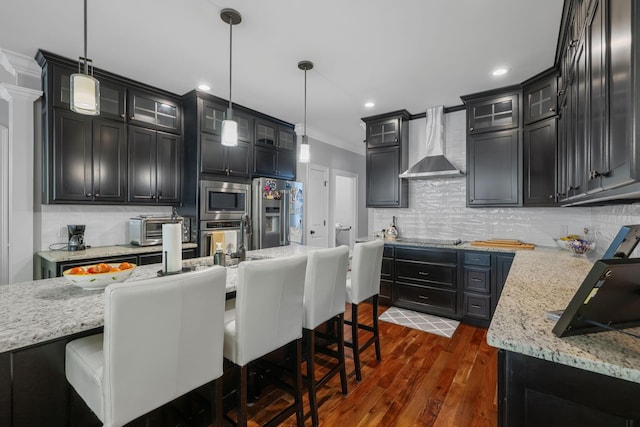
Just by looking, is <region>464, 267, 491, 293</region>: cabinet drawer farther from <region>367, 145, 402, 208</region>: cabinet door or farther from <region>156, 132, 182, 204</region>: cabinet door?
<region>156, 132, 182, 204</region>: cabinet door

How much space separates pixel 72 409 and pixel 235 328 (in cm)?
70

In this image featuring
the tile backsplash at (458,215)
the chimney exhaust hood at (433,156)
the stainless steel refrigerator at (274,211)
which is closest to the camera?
the tile backsplash at (458,215)

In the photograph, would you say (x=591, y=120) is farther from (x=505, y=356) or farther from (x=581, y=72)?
(x=505, y=356)

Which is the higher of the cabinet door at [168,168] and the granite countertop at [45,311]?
the cabinet door at [168,168]

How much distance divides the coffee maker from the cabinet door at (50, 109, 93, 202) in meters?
0.32

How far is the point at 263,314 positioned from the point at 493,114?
3648 mm

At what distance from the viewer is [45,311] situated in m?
1.15

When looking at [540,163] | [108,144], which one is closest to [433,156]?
[540,163]

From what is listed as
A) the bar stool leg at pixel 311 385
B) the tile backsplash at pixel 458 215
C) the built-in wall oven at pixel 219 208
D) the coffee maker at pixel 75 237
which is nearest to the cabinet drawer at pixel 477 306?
the tile backsplash at pixel 458 215

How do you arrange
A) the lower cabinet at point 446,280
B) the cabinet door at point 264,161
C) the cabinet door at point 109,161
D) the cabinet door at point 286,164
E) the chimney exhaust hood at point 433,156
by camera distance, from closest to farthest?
the cabinet door at point 109,161
the lower cabinet at point 446,280
the chimney exhaust hood at point 433,156
the cabinet door at point 264,161
the cabinet door at point 286,164

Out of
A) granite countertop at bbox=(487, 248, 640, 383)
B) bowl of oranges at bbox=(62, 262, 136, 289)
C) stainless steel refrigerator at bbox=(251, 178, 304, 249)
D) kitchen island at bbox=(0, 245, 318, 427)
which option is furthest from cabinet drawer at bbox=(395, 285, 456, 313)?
kitchen island at bbox=(0, 245, 318, 427)

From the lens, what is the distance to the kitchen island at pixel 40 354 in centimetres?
99

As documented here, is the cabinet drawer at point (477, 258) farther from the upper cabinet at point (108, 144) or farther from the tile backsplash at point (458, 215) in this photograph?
the upper cabinet at point (108, 144)

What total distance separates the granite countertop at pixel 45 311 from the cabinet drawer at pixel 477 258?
285cm
